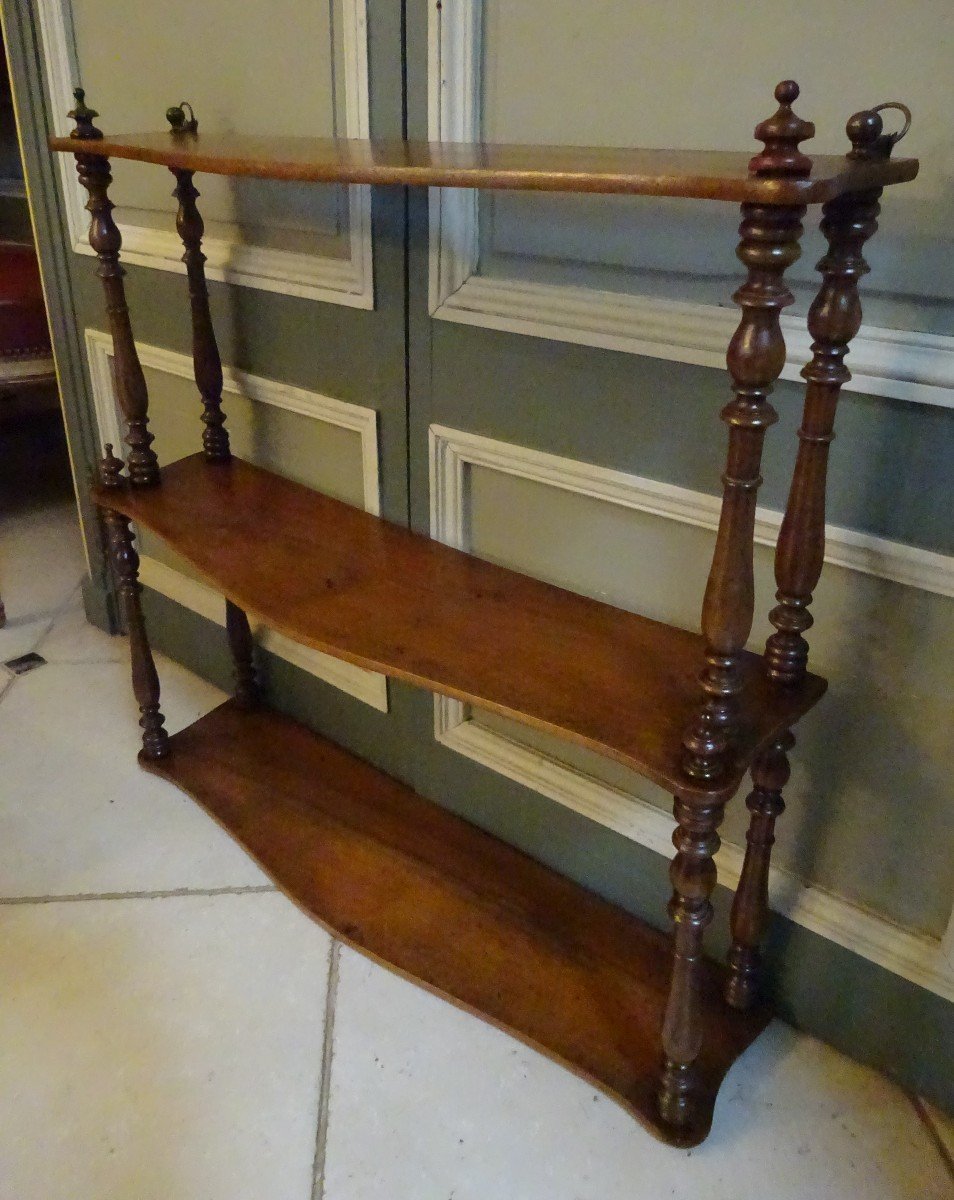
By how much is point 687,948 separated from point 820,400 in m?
0.62

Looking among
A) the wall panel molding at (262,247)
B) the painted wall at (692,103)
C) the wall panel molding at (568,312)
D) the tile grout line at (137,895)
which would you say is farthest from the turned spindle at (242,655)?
the painted wall at (692,103)

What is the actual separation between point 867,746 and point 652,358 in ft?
1.80

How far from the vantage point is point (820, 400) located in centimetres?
102

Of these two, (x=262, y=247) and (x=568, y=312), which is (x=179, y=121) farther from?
(x=568, y=312)

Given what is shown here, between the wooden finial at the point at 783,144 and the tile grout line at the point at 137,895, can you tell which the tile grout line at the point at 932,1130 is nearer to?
the tile grout line at the point at 137,895

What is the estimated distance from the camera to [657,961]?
146 cm

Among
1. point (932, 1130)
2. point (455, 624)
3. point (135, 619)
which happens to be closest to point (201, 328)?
point (135, 619)

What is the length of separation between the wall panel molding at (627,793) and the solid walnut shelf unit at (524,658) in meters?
0.07

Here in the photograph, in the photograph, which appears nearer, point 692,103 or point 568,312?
point 692,103

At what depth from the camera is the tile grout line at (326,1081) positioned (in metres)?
1.21

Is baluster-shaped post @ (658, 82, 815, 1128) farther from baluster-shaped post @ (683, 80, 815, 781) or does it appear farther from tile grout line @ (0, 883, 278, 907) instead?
tile grout line @ (0, 883, 278, 907)

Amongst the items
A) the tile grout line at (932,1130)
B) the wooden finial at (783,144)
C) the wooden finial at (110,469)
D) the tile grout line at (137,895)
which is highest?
the wooden finial at (783,144)

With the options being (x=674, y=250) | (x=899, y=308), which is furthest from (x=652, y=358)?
(x=899, y=308)

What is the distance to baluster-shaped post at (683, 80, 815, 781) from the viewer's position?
30.6 inches
